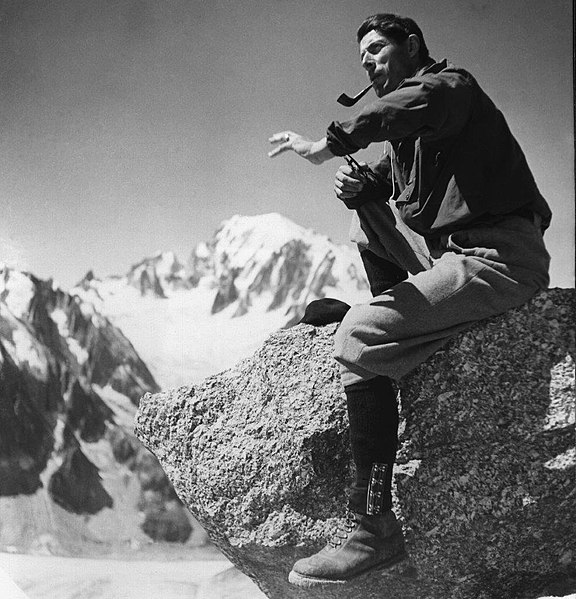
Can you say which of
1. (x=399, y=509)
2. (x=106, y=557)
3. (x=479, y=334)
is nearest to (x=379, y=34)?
(x=479, y=334)

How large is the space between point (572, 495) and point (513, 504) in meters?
0.11

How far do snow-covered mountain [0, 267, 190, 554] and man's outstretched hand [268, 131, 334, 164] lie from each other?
262 centimetres

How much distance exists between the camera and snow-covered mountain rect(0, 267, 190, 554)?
4.04 meters

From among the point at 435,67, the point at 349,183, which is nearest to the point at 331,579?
the point at 349,183

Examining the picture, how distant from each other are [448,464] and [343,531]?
26cm

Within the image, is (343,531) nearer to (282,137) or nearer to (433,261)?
(433,261)

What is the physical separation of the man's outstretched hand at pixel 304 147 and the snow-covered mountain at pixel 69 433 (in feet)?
8.61

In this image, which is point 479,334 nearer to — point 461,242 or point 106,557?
point 461,242

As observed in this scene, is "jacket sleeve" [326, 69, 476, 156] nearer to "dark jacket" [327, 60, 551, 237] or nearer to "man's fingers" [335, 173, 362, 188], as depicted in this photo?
"dark jacket" [327, 60, 551, 237]

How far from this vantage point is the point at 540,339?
1759 mm

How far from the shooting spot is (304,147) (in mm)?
1820

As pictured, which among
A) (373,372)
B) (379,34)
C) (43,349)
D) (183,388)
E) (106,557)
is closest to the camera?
(373,372)

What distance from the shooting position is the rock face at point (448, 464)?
1.74 meters

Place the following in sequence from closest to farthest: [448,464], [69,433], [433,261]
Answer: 1. [448,464]
2. [433,261]
3. [69,433]
